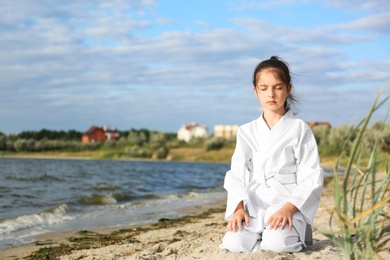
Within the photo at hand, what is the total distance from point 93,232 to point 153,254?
9.80 ft

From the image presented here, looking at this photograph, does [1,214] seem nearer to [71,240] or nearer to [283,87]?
[71,240]

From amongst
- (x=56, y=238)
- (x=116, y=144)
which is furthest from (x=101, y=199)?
(x=116, y=144)

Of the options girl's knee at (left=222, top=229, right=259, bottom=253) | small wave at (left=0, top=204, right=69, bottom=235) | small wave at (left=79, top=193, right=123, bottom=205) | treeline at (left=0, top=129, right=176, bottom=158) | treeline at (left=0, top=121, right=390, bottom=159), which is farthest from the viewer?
treeline at (left=0, top=129, right=176, bottom=158)

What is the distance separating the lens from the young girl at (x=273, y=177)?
12.3 feet

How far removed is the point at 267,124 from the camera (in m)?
4.13

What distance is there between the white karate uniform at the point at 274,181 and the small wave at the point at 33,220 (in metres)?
4.49

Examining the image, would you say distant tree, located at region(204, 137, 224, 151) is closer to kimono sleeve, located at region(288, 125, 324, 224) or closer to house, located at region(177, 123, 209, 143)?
house, located at region(177, 123, 209, 143)

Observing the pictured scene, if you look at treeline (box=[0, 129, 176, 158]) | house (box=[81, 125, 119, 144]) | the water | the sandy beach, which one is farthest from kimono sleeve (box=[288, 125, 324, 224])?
house (box=[81, 125, 119, 144])

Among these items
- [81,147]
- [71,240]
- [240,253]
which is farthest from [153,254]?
[81,147]

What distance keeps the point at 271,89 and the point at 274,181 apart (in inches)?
28.9

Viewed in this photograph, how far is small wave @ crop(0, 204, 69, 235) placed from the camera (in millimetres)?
7479

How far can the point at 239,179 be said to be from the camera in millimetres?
4039

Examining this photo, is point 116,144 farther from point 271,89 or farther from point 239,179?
point 271,89

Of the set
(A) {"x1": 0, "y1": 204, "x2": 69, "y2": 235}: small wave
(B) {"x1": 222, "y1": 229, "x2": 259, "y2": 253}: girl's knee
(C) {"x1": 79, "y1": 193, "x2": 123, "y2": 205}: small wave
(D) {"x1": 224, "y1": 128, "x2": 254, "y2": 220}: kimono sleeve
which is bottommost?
(C) {"x1": 79, "y1": 193, "x2": 123, "y2": 205}: small wave
